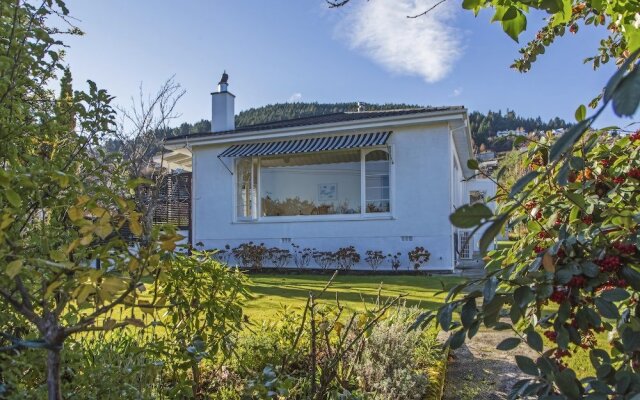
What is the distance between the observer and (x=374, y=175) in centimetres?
1532

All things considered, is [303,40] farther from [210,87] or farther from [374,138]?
[210,87]

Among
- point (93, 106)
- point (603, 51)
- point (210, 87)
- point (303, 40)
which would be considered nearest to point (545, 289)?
point (93, 106)

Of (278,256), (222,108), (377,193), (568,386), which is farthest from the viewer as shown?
(222,108)

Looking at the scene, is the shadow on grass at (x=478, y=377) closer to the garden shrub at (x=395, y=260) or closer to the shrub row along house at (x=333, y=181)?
the garden shrub at (x=395, y=260)

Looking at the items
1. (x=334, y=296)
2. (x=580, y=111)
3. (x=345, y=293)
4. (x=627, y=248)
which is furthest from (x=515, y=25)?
(x=345, y=293)

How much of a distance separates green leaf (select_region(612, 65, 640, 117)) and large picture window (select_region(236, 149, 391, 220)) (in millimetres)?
15088

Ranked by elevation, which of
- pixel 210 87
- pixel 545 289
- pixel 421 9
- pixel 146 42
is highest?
pixel 210 87

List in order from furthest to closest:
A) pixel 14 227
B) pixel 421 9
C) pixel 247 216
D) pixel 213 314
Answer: pixel 247 216 < pixel 421 9 < pixel 213 314 < pixel 14 227

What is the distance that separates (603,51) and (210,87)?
56.4 feet

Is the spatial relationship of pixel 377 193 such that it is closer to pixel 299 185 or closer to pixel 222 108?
pixel 299 185

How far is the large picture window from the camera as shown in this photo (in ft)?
53.4

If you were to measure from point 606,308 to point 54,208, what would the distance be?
2174mm

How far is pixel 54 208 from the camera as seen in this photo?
2.06 metres

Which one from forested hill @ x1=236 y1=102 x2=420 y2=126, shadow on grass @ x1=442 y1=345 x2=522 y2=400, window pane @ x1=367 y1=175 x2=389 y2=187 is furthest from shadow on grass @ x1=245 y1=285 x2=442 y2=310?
forested hill @ x1=236 y1=102 x2=420 y2=126
